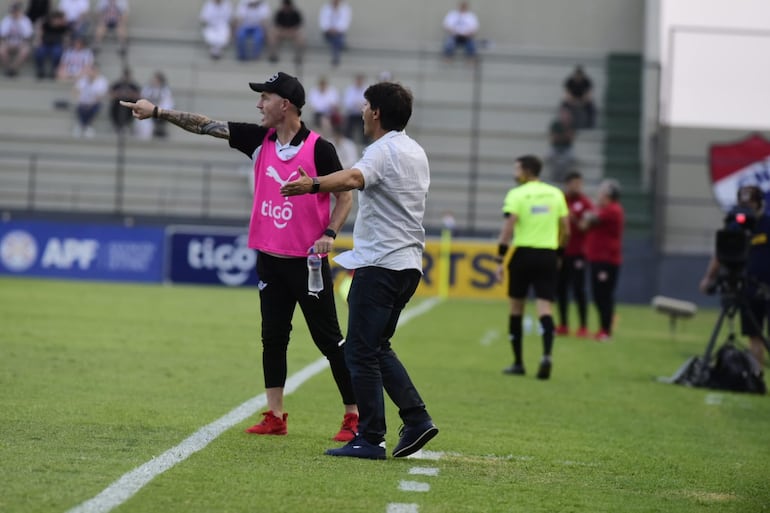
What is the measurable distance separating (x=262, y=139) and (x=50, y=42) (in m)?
25.3

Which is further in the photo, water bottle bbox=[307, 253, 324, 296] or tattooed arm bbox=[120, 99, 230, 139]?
tattooed arm bbox=[120, 99, 230, 139]

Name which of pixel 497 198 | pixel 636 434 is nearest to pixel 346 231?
pixel 497 198

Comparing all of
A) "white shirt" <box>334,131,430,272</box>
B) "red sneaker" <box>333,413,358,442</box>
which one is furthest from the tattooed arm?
"red sneaker" <box>333,413,358,442</box>

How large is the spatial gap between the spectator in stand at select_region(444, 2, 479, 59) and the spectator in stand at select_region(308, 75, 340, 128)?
3.64 meters

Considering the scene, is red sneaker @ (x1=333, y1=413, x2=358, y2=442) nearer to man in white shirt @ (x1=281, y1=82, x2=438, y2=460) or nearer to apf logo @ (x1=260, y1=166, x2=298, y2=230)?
man in white shirt @ (x1=281, y1=82, x2=438, y2=460)

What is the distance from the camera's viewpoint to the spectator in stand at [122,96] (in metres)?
29.9

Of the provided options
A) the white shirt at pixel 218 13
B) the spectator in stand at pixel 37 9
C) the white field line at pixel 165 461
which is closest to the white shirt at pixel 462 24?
the white shirt at pixel 218 13

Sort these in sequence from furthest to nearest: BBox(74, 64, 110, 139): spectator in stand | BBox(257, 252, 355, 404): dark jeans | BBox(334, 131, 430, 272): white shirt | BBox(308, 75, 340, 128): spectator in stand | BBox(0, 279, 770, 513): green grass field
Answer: BBox(74, 64, 110, 139): spectator in stand → BBox(308, 75, 340, 128): spectator in stand → BBox(257, 252, 355, 404): dark jeans → BBox(334, 131, 430, 272): white shirt → BBox(0, 279, 770, 513): green grass field

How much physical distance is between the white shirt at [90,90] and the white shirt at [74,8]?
223 centimetres

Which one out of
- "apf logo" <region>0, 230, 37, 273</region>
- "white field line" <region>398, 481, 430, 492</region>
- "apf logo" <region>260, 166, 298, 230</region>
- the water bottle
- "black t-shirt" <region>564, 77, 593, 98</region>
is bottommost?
"apf logo" <region>0, 230, 37, 273</region>

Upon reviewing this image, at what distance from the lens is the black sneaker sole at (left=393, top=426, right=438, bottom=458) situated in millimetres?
7238

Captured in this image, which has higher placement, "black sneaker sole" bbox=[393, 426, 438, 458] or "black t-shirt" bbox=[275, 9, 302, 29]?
"black t-shirt" bbox=[275, 9, 302, 29]

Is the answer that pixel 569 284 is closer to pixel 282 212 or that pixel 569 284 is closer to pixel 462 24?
pixel 282 212

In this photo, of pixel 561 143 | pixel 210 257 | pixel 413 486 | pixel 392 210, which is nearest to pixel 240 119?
pixel 210 257
